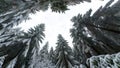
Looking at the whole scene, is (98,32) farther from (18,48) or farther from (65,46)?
(18,48)

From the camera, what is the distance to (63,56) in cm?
2044

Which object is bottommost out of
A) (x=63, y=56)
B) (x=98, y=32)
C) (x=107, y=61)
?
(x=63, y=56)

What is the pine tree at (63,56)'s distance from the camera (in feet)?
62.7

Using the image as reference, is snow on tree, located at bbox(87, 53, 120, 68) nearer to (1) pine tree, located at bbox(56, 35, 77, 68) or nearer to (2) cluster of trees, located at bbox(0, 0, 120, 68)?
(2) cluster of trees, located at bbox(0, 0, 120, 68)

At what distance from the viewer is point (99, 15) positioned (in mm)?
18688

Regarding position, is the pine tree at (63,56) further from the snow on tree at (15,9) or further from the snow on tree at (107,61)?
the snow on tree at (107,61)

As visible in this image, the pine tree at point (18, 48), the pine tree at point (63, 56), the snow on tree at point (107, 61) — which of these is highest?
the snow on tree at point (107, 61)

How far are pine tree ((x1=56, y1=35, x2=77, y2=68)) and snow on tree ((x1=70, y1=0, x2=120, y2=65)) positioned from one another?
1.22 metres

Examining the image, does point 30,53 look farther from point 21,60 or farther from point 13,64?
point 13,64

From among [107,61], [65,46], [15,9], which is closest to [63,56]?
[65,46]

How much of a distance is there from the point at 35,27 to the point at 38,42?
4.02 meters

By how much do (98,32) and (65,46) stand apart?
5650 millimetres

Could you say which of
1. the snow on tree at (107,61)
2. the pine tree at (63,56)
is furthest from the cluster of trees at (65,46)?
the snow on tree at (107,61)

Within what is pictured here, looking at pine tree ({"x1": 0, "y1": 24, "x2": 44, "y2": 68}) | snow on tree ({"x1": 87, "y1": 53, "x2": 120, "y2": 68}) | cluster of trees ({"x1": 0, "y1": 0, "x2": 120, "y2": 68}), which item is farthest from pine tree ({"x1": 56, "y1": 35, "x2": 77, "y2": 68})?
snow on tree ({"x1": 87, "y1": 53, "x2": 120, "y2": 68})
